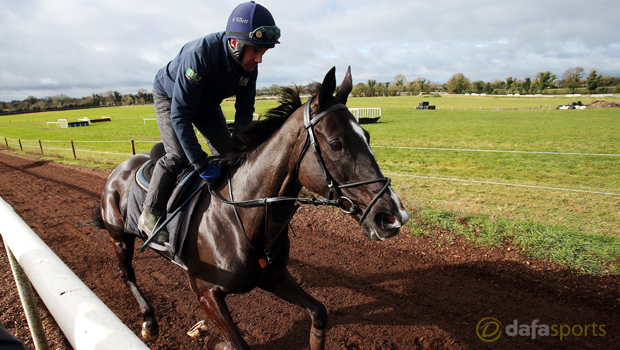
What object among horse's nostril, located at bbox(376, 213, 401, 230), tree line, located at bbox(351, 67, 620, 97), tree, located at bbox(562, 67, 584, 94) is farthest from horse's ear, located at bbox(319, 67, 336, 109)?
tree, located at bbox(562, 67, 584, 94)

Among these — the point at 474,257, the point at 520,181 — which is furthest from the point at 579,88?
the point at 474,257

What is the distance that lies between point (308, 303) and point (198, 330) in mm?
1413

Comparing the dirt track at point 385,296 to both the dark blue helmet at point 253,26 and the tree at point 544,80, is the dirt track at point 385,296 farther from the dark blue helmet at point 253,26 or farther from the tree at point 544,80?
the tree at point 544,80

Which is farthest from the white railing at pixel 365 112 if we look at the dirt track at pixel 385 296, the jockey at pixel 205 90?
the jockey at pixel 205 90

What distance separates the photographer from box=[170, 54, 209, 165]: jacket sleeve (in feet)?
8.21

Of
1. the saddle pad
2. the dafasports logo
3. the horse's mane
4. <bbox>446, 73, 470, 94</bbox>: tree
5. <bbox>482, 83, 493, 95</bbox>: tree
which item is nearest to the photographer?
the horse's mane

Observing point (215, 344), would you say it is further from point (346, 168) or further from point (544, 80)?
point (544, 80)

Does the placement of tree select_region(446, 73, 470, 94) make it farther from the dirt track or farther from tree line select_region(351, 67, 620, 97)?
the dirt track

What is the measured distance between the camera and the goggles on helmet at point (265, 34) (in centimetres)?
234

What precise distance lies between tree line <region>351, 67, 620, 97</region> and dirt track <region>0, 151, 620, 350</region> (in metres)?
90.7

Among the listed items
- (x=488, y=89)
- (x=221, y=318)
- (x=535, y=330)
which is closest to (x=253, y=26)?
(x=221, y=318)

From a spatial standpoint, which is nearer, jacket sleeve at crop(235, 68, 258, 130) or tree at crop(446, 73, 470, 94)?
jacket sleeve at crop(235, 68, 258, 130)

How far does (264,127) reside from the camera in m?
2.56

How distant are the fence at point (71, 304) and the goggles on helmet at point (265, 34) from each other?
71.8 inches
